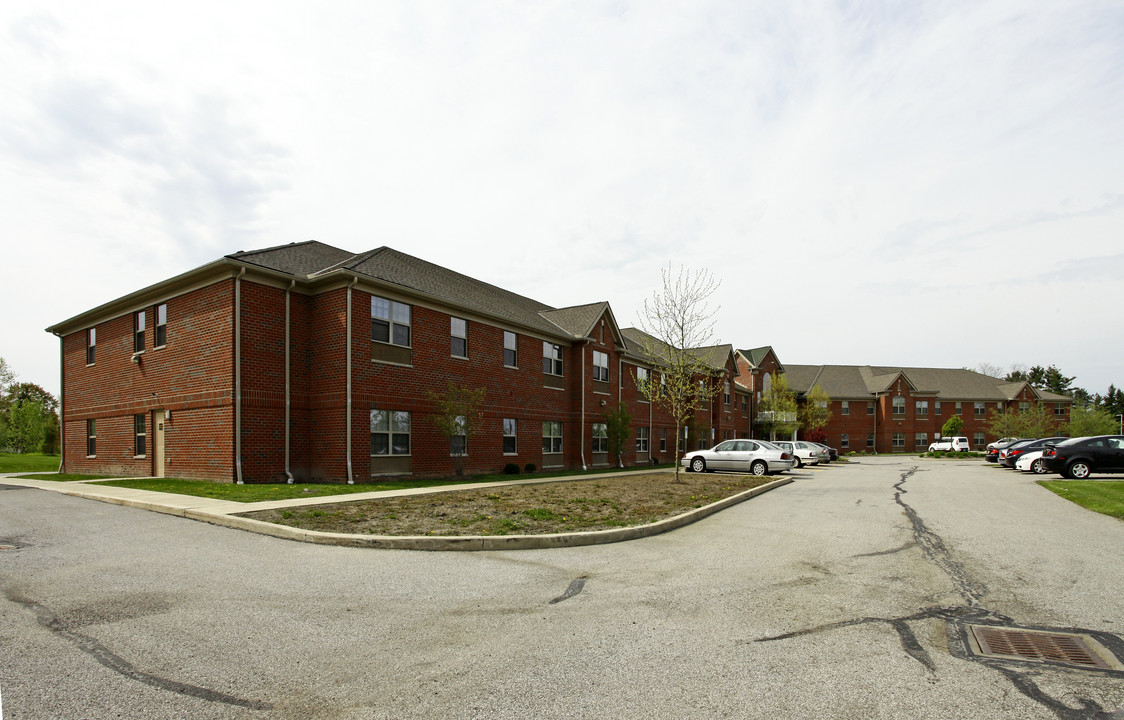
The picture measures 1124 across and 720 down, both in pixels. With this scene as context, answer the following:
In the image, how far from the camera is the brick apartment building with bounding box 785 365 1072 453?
236 feet

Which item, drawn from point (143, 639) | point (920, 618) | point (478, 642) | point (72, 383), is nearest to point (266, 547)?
point (143, 639)

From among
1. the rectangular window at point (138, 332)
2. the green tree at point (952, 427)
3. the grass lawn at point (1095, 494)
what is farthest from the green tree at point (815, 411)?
the rectangular window at point (138, 332)

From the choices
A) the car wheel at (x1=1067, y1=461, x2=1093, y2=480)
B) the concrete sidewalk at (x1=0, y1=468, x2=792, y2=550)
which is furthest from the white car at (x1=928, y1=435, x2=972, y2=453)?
the concrete sidewalk at (x1=0, y1=468, x2=792, y2=550)

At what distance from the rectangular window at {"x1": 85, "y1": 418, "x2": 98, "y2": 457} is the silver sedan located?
24240 mm

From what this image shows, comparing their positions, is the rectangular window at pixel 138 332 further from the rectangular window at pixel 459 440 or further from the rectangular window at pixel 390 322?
the rectangular window at pixel 459 440

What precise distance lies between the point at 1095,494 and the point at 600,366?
20.5 metres

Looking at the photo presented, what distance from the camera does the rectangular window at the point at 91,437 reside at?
25239 mm

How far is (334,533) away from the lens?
9852 mm

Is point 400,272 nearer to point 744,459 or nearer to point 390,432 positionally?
point 390,432

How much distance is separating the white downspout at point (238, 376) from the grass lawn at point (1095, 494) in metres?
21.0

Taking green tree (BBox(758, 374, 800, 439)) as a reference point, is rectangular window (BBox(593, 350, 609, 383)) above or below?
above

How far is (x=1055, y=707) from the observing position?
13.3ft

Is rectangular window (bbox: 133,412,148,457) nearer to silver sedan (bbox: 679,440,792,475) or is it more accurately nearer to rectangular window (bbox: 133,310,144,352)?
rectangular window (bbox: 133,310,144,352)

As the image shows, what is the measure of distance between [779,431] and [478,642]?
54.0 metres
